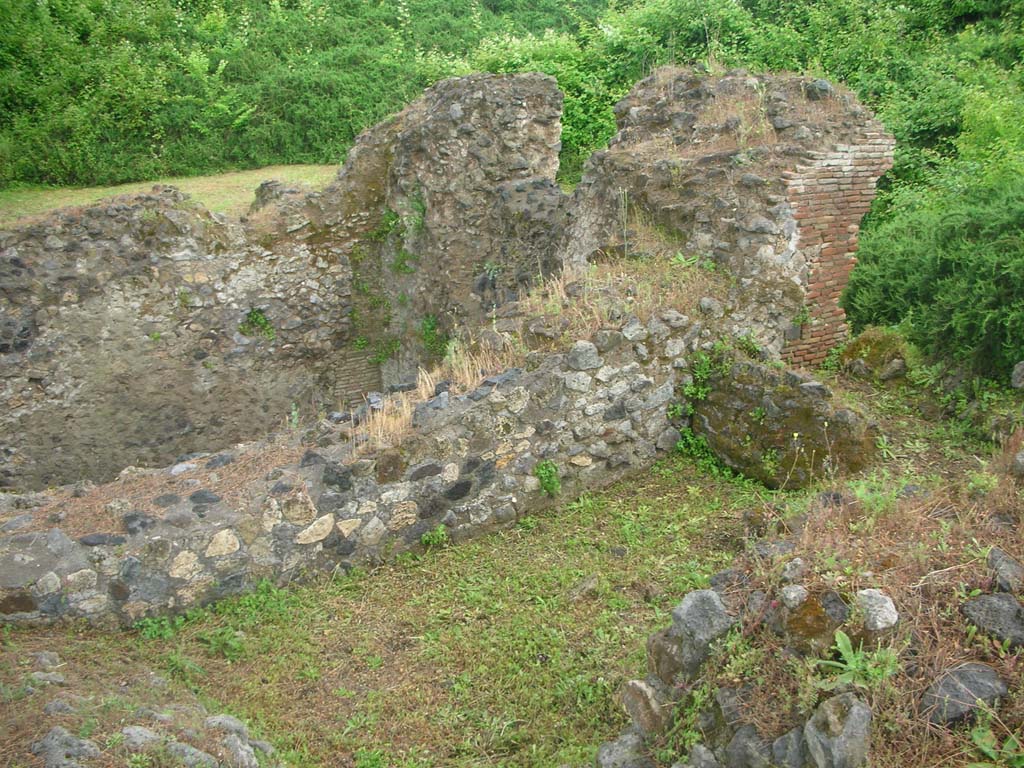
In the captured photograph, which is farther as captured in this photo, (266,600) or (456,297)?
(456,297)

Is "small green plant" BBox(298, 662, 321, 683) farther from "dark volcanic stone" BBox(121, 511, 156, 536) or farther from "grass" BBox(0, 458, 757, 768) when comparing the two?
"dark volcanic stone" BBox(121, 511, 156, 536)

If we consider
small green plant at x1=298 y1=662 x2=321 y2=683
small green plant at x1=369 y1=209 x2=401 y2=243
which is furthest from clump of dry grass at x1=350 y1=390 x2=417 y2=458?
small green plant at x1=369 y1=209 x2=401 y2=243

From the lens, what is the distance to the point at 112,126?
52.9ft

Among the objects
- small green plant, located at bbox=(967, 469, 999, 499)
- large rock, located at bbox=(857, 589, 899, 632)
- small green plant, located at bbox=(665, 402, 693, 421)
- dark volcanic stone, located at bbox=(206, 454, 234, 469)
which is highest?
small green plant, located at bbox=(967, 469, 999, 499)

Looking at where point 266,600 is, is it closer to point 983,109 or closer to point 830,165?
point 830,165

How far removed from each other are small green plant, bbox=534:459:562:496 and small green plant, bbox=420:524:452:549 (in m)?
0.84

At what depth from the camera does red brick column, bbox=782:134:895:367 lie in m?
7.27

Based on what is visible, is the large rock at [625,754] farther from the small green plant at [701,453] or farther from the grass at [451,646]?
the small green plant at [701,453]

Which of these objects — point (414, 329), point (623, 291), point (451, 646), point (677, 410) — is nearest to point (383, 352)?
point (414, 329)

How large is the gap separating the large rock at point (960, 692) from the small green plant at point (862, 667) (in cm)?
14

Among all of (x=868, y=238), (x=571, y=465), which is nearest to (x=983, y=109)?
(x=868, y=238)

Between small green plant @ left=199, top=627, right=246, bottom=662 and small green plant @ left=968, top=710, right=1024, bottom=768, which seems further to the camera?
small green plant @ left=199, top=627, right=246, bottom=662

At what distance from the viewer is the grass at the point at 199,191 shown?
43.3ft

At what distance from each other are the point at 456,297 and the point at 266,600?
5987mm
